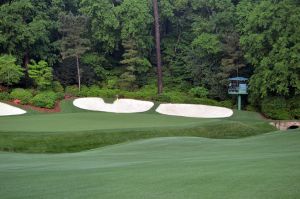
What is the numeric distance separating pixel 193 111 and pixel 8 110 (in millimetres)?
10482

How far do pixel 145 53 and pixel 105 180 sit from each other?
31.5m

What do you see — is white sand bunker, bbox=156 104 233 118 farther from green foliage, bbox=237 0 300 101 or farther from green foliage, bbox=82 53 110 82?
green foliage, bbox=82 53 110 82

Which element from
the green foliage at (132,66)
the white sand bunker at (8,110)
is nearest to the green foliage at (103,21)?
the green foliage at (132,66)

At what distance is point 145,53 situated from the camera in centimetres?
3566

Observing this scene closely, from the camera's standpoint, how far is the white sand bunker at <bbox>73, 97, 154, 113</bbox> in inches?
953

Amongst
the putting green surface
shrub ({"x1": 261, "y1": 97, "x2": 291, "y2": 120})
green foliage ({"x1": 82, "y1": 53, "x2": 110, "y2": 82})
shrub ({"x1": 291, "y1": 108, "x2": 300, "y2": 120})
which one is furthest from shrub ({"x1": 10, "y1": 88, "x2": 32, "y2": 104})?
the putting green surface

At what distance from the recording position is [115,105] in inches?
987

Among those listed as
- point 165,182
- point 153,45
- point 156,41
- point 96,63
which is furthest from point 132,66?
point 165,182

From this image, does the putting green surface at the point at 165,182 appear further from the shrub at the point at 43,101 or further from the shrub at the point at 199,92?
the shrub at the point at 199,92

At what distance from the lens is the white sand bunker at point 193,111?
77.3ft

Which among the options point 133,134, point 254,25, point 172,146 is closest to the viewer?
point 172,146

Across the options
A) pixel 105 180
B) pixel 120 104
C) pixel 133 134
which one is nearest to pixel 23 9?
pixel 120 104

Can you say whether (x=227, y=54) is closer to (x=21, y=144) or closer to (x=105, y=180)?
(x=21, y=144)

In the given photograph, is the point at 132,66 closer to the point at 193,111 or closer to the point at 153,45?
the point at 153,45
